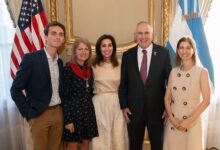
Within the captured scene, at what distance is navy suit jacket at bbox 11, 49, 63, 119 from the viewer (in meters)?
2.15

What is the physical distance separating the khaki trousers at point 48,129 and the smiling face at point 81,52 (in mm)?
519

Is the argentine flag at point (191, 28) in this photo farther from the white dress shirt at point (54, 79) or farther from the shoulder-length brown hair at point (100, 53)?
the white dress shirt at point (54, 79)

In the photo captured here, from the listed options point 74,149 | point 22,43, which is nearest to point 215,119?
point 74,149

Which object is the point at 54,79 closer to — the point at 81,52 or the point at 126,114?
the point at 81,52

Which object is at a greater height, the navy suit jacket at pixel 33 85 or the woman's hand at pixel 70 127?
the navy suit jacket at pixel 33 85

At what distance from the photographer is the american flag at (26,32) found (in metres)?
2.83

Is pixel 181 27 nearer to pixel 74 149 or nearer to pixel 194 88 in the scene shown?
pixel 194 88

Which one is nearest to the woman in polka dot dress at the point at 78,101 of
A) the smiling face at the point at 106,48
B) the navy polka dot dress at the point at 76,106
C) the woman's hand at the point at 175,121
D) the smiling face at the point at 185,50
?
the navy polka dot dress at the point at 76,106

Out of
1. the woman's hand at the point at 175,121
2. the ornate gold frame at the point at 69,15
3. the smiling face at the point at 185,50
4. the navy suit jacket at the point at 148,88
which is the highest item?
the ornate gold frame at the point at 69,15

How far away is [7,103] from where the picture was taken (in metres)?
3.06

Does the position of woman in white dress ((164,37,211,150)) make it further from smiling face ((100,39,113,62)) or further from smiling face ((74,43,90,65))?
smiling face ((74,43,90,65))

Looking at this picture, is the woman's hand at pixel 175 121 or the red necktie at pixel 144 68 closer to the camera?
the woman's hand at pixel 175 121

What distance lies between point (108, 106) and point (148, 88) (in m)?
0.47

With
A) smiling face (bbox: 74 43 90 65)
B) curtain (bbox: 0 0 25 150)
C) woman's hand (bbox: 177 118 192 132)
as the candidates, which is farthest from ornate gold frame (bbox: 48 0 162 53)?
woman's hand (bbox: 177 118 192 132)
